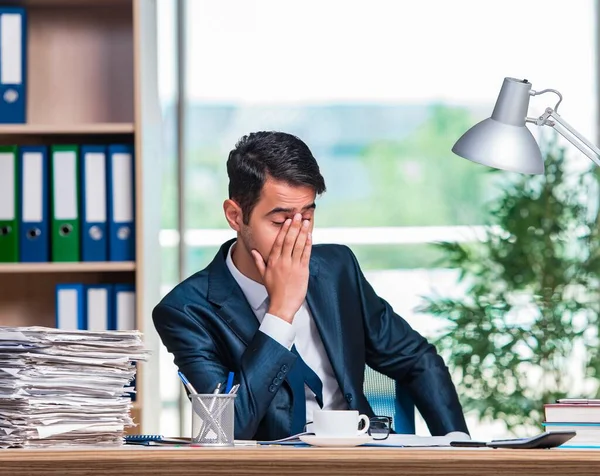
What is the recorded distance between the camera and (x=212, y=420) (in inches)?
62.2

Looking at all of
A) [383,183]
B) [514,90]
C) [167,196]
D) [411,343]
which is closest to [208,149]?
[167,196]

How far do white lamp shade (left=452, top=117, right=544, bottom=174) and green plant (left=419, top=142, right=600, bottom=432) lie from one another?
6.55ft

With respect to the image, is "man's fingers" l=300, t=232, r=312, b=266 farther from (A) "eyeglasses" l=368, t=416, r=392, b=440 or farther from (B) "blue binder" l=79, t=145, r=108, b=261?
(B) "blue binder" l=79, t=145, r=108, b=261

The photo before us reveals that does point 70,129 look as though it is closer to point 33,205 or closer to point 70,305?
point 33,205

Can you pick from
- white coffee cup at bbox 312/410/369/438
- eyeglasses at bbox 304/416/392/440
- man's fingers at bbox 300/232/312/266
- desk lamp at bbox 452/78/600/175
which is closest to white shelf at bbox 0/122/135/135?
man's fingers at bbox 300/232/312/266

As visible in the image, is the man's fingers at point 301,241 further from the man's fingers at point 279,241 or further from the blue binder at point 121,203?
the blue binder at point 121,203

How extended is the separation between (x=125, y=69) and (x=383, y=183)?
4.57 ft

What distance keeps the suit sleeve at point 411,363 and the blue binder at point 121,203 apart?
3.23 ft

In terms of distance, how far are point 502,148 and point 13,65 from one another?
1.87 m

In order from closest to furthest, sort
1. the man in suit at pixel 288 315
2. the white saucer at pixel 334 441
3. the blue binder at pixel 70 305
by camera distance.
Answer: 1. the white saucer at pixel 334 441
2. the man in suit at pixel 288 315
3. the blue binder at pixel 70 305

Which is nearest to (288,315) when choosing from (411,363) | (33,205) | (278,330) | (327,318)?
(278,330)

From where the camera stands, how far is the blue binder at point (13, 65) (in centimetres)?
321

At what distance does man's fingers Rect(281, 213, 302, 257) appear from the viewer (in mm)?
2156

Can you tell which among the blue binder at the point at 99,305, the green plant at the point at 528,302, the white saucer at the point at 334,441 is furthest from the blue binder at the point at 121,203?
the white saucer at the point at 334,441
